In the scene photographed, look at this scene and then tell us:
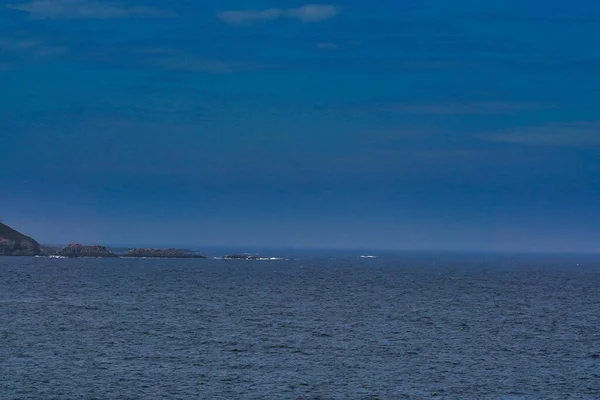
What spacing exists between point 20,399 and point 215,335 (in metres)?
29.8

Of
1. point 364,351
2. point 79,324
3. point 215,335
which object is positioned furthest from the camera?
point 79,324

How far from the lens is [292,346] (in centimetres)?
7144

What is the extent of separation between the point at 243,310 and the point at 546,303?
45.8 meters

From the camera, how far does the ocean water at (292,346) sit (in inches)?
2131

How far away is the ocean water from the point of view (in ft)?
178

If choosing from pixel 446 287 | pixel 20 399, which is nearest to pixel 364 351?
pixel 20 399

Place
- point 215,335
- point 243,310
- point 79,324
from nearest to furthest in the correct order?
point 215,335
point 79,324
point 243,310

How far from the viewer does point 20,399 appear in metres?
49.2

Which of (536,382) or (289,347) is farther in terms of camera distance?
(289,347)

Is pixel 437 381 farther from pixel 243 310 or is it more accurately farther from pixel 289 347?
pixel 243 310

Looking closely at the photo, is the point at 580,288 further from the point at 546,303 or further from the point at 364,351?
the point at 364,351

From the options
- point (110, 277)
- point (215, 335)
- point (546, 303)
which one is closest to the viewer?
point (215, 335)

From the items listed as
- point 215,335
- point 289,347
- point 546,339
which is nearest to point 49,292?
point 215,335

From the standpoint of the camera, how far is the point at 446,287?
15725cm
